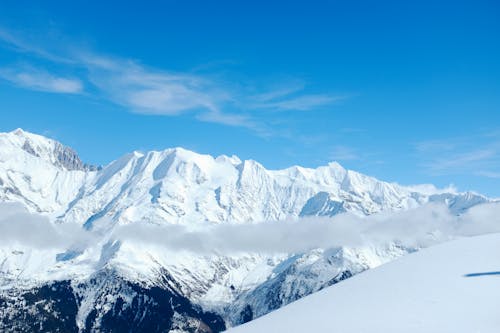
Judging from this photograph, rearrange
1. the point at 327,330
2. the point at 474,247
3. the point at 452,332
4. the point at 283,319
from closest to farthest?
the point at 452,332, the point at 327,330, the point at 283,319, the point at 474,247

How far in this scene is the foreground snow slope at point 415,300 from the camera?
23.1m

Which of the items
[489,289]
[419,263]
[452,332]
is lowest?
[452,332]

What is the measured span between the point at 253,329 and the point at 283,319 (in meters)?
1.53

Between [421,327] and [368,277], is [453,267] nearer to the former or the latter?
[368,277]

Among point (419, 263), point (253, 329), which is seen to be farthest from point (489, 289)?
point (253, 329)

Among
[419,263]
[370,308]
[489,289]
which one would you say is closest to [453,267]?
[419,263]

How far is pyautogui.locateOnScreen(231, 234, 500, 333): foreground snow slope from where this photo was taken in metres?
23.1

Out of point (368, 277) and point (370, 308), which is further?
point (368, 277)

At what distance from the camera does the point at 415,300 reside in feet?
85.3

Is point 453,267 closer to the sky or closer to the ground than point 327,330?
closer to the sky

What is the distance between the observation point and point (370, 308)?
26.1m

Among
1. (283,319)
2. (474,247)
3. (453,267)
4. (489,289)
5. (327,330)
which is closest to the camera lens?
(327,330)

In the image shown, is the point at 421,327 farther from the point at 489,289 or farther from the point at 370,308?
the point at 489,289

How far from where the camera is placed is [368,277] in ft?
105
